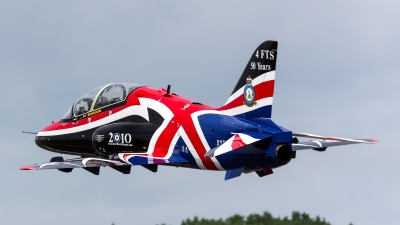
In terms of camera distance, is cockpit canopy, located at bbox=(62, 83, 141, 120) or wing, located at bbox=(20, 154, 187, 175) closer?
wing, located at bbox=(20, 154, 187, 175)

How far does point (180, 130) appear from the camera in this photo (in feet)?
152

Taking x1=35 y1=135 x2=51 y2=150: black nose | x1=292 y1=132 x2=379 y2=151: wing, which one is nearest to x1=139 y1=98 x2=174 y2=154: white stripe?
x1=292 y1=132 x2=379 y2=151: wing

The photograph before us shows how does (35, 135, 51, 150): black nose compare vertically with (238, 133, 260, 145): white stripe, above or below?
above

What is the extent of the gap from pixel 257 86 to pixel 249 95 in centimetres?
42

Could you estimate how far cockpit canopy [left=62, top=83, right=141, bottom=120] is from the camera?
161 feet

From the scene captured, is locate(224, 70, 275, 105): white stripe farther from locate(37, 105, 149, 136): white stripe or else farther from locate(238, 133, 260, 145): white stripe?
locate(37, 105, 149, 136): white stripe

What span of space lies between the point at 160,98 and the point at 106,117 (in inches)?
102

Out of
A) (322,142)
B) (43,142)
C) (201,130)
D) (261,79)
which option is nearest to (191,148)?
(201,130)

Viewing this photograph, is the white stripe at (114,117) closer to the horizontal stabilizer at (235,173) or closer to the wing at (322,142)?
the horizontal stabilizer at (235,173)

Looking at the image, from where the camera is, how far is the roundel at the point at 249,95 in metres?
44.5

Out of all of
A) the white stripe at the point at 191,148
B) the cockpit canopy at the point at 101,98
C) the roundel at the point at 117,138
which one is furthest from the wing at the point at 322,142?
the cockpit canopy at the point at 101,98

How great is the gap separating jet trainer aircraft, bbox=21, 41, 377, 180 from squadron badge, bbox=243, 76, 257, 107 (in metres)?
0.03

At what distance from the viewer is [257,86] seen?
44.5 metres

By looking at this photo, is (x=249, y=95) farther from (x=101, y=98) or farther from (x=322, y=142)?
(x=101, y=98)
